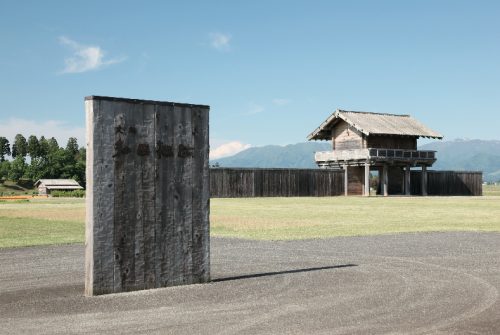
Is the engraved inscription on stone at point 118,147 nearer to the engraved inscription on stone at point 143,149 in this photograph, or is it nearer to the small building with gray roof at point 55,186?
the engraved inscription on stone at point 143,149

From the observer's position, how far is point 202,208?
7.44 metres

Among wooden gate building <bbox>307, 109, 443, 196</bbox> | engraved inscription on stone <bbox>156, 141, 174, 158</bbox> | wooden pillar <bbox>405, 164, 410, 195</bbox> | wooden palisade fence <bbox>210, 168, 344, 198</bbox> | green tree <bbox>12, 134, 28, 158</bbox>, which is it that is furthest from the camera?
green tree <bbox>12, 134, 28, 158</bbox>

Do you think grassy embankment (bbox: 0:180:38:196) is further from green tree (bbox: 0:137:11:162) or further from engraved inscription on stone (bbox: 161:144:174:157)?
engraved inscription on stone (bbox: 161:144:174:157)

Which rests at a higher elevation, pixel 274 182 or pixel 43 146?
pixel 43 146

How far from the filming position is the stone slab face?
21.6 ft

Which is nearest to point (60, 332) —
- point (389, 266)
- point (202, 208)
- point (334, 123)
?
point (202, 208)

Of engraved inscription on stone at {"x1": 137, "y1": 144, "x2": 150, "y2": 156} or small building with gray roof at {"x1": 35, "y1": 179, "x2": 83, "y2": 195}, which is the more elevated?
engraved inscription on stone at {"x1": 137, "y1": 144, "x2": 150, "y2": 156}

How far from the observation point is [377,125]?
157 feet

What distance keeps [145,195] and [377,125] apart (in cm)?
4319

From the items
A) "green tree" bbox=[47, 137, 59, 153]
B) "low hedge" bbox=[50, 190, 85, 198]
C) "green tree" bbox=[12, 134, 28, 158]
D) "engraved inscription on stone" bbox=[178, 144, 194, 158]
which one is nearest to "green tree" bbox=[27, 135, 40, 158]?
"green tree" bbox=[47, 137, 59, 153]

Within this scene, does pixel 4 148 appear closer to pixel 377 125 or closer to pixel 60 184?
pixel 60 184

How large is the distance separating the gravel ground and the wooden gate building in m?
36.6

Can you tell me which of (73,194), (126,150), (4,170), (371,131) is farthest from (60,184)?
(126,150)

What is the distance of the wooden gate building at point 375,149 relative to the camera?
152 feet
